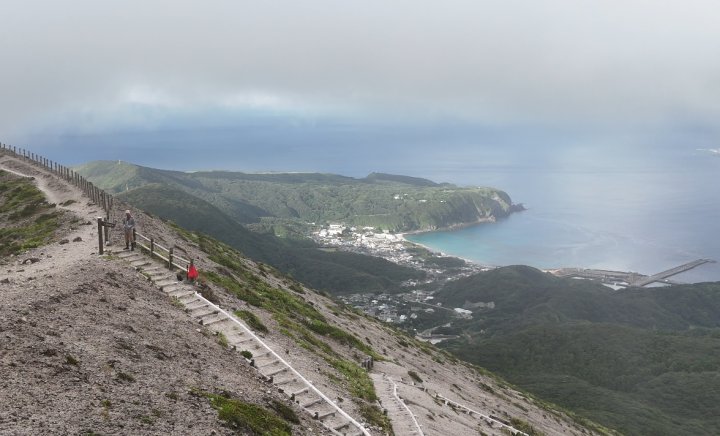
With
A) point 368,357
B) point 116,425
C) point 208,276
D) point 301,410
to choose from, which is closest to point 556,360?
point 368,357

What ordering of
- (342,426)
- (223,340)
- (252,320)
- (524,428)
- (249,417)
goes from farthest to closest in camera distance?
(524,428) → (252,320) → (223,340) → (342,426) → (249,417)

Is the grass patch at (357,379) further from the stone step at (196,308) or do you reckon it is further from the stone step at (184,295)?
the stone step at (184,295)

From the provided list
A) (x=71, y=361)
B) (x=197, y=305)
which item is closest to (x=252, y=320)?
(x=197, y=305)

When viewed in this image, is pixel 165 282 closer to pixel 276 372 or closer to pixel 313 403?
pixel 276 372

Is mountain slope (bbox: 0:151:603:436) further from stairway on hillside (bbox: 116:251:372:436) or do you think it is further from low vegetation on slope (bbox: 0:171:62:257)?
low vegetation on slope (bbox: 0:171:62:257)

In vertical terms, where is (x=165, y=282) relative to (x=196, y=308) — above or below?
above

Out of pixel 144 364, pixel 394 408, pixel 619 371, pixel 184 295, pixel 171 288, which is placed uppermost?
pixel 171 288

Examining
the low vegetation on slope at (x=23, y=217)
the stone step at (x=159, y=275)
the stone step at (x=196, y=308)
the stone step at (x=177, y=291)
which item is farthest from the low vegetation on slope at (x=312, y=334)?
the low vegetation on slope at (x=23, y=217)

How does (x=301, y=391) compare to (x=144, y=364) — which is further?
(x=301, y=391)
